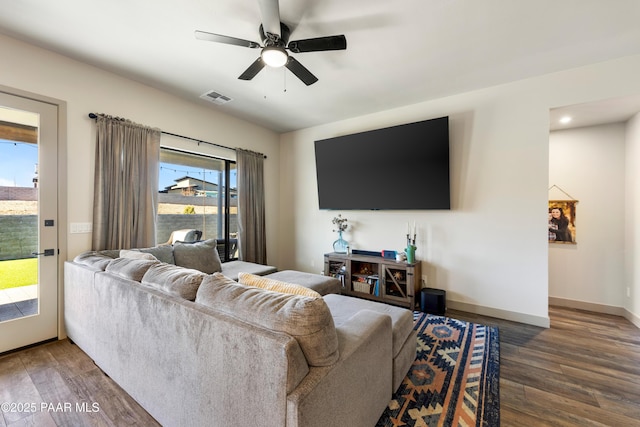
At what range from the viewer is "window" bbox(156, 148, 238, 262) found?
360 cm

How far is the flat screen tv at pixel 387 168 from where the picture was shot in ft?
11.4

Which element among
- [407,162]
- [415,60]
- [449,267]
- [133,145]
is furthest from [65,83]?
[449,267]

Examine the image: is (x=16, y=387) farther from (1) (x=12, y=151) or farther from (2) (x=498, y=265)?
(2) (x=498, y=265)

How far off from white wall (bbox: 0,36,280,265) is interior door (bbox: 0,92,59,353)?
0.13 meters

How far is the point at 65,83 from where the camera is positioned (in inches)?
105

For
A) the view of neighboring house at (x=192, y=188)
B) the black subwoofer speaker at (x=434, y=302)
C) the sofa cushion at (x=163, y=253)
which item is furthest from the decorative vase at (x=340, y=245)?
the sofa cushion at (x=163, y=253)

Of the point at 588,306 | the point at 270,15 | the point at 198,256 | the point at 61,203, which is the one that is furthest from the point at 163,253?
the point at 588,306

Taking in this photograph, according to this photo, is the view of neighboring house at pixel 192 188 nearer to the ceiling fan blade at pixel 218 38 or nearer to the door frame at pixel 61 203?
the door frame at pixel 61 203

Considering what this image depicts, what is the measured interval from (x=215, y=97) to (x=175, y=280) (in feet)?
9.29

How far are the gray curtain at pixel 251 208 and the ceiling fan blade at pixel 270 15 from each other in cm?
253

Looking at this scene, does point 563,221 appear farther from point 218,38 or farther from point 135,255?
point 135,255

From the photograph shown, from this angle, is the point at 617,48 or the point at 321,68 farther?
the point at 321,68

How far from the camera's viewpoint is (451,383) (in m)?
1.95

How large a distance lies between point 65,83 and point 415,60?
358 centimetres
